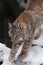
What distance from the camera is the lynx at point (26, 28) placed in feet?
8.73

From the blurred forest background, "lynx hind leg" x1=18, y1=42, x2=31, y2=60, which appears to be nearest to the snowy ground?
"lynx hind leg" x1=18, y1=42, x2=31, y2=60

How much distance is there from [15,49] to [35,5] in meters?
0.81

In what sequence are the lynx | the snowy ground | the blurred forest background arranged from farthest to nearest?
1. the blurred forest background
2. the snowy ground
3. the lynx

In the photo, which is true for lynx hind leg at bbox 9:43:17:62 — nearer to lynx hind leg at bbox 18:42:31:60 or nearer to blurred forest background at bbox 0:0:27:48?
lynx hind leg at bbox 18:42:31:60

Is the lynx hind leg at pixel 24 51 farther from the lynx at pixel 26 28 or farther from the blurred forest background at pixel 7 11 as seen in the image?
the blurred forest background at pixel 7 11

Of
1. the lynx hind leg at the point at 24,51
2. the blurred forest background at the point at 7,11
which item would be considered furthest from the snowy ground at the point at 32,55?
the blurred forest background at the point at 7,11

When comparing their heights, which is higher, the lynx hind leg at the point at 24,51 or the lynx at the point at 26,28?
the lynx at the point at 26,28

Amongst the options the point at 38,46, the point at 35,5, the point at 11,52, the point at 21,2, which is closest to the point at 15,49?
the point at 11,52

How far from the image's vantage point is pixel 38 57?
2814 millimetres

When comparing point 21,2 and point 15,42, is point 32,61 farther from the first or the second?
point 21,2

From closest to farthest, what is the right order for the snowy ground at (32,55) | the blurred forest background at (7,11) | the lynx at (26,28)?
the lynx at (26,28)
the snowy ground at (32,55)
the blurred forest background at (7,11)

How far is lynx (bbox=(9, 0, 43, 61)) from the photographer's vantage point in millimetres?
2660

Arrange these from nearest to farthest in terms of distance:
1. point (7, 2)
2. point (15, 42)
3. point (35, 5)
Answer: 1. point (15, 42)
2. point (35, 5)
3. point (7, 2)

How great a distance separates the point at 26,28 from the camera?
8.97 ft
